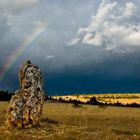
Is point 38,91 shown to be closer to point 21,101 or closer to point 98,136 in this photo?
point 21,101

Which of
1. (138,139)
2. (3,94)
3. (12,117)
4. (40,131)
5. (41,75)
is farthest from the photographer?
(3,94)

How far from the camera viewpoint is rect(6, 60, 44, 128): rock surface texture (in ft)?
85.8

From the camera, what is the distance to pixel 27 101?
26.6 meters

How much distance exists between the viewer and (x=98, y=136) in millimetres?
22031

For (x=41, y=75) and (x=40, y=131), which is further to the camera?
(x=41, y=75)

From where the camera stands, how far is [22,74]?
90.1 feet

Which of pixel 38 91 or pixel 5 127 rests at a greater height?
pixel 38 91

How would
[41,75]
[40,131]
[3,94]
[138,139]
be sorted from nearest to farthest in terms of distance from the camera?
[138,139] → [40,131] → [41,75] → [3,94]

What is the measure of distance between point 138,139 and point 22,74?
28.9ft

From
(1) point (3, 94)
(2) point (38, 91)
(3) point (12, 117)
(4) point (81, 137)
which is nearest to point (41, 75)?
(2) point (38, 91)

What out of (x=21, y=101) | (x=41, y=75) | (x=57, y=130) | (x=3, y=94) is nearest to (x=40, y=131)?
(x=57, y=130)

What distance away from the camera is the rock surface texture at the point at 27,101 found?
2614cm

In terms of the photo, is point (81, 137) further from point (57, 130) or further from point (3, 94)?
point (3, 94)

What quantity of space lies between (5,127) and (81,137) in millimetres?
5745
